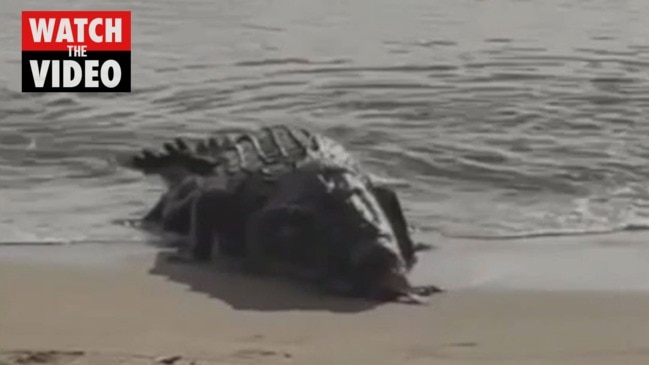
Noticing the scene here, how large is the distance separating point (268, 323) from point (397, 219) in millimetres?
1176

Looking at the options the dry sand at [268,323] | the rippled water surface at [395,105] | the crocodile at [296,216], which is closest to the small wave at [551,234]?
the rippled water surface at [395,105]

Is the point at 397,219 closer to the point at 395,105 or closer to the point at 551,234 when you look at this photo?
the point at 551,234

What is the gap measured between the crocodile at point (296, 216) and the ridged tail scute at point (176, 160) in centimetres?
3

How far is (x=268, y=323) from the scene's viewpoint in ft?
18.4

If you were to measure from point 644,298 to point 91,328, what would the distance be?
6.76ft

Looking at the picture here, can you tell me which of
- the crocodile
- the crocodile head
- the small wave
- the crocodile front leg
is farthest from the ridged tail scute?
the small wave

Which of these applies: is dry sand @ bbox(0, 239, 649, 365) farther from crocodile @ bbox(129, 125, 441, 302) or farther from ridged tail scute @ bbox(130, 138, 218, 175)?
ridged tail scute @ bbox(130, 138, 218, 175)

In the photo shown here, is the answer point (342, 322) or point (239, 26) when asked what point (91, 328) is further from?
point (239, 26)

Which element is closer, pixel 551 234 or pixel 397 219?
pixel 397 219

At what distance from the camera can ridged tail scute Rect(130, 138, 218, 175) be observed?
25.1 ft

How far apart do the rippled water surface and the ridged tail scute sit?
0.10m

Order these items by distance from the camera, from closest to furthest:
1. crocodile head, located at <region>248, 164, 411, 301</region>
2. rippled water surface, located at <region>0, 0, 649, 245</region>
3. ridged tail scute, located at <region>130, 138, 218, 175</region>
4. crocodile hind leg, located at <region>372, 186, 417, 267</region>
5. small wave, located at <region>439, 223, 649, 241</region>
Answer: crocodile head, located at <region>248, 164, 411, 301</region> → crocodile hind leg, located at <region>372, 186, 417, 267</region> → small wave, located at <region>439, 223, 649, 241</region> → ridged tail scute, located at <region>130, 138, 218, 175</region> → rippled water surface, located at <region>0, 0, 649, 245</region>

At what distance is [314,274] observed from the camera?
6.16 meters

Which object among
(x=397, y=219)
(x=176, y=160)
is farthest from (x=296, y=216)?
(x=176, y=160)
